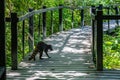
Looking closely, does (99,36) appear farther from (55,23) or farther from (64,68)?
(55,23)

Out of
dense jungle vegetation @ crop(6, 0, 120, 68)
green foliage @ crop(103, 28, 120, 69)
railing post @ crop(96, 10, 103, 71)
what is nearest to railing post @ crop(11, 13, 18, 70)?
railing post @ crop(96, 10, 103, 71)

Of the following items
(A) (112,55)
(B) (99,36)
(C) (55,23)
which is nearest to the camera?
(B) (99,36)

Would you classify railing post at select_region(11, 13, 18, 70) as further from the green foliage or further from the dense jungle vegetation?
the dense jungle vegetation

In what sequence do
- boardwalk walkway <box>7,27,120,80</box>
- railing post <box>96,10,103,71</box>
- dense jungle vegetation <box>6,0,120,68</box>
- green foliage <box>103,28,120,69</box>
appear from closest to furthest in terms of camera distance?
1. boardwalk walkway <box>7,27,120,80</box>
2. railing post <box>96,10,103,71</box>
3. green foliage <box>103,28,120,69</box>
4. dense jungle vegetation <box>6,0,120,68</box>

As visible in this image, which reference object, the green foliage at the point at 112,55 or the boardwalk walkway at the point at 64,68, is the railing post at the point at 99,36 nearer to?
the boardwalk walkway at the point at 64,68

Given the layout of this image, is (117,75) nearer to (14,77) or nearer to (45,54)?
(14,77)

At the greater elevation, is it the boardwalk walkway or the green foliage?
the boardwalk walkway

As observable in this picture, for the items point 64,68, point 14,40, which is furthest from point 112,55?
point 14,40

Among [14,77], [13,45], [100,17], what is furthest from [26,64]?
[100,17]

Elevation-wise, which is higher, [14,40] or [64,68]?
[14,40]

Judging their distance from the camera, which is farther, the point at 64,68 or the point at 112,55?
the point at 112,55

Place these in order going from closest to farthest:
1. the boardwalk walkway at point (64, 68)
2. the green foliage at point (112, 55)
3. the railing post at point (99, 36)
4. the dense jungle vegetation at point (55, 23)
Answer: the boardwalk walkway at point (64, 68)
the railing post at point (99, 36)
the green foliage at point (112, 55)
the dense jungle vegetation at point (55, 23)

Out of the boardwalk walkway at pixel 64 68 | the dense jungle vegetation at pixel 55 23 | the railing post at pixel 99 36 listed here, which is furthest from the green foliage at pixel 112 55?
the railing post at pixel 99 36

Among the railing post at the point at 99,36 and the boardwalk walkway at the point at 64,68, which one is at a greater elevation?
the railing post at the point at 99,36
